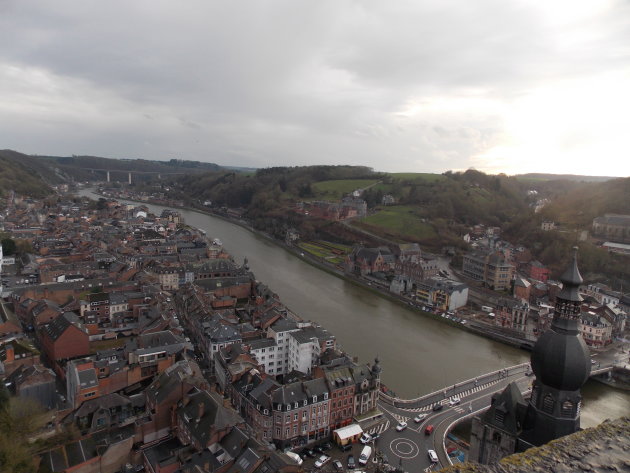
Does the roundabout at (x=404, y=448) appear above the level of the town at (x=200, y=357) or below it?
below

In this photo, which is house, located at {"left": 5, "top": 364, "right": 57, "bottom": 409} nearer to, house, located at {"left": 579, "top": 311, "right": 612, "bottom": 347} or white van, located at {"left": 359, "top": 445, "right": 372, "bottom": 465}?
white van, located at {"left": 359, "top": 445, "right": 372, "bottom": 465}

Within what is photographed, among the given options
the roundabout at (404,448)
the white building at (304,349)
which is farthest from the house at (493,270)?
the roundabout at (404,448)

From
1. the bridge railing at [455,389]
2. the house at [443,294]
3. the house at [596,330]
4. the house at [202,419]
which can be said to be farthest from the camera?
the house at [443,294]

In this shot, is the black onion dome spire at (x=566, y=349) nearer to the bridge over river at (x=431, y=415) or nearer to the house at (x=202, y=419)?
the bridge over river at (x=431, y=415)

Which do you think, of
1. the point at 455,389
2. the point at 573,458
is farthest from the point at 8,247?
the point at 573,458

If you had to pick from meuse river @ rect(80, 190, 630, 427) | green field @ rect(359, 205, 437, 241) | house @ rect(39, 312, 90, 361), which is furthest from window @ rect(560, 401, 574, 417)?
green field @ rect(359, 205, 437, 241)

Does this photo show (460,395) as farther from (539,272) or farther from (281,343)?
(539,272)
